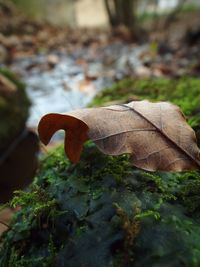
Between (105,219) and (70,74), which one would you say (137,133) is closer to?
(105,219)

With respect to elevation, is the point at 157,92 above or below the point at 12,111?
above

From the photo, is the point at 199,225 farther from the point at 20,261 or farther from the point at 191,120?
the point at 191,120

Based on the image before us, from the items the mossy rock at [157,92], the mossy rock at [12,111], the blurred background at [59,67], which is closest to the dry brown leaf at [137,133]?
the mossy rock at [157,92]

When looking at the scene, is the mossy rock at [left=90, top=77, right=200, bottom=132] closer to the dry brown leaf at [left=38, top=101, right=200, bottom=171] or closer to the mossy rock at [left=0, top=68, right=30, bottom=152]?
the dry brown leaf at [left=38, top=101, right=200, bottom=171]

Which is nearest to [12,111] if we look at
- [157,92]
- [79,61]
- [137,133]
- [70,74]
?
[157,92]

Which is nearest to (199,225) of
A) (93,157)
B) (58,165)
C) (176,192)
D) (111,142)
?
(176,192)

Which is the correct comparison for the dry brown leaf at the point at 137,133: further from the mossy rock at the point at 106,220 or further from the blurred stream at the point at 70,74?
the blurred stream at the point at 70,74
